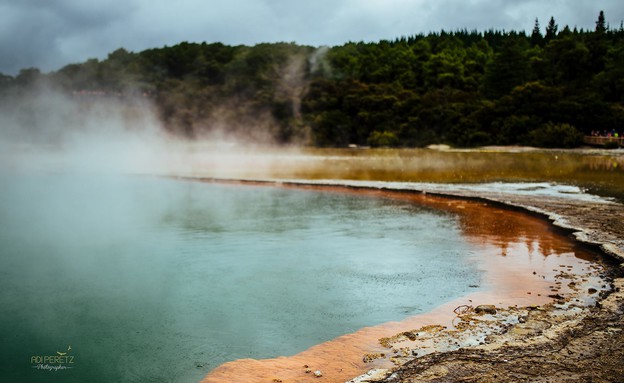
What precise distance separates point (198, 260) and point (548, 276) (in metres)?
5.32

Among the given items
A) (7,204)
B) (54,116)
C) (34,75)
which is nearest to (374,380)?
(7,204)

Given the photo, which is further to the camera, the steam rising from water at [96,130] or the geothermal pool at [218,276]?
the steam rising from water at [96,130]

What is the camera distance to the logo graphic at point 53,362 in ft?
16.6

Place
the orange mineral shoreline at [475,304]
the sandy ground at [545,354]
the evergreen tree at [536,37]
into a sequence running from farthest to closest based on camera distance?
the evergreen tree at [536,37]
the orange mineral shoreline at [475,304]
the sandy ground at [545,354]

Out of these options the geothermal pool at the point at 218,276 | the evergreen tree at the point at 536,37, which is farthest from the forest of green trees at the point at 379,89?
the geothermal pool at the point at 218,276

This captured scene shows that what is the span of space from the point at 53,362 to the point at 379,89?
54.3 m

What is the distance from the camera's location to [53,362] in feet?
17.0

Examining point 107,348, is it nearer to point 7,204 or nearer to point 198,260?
point 198,260

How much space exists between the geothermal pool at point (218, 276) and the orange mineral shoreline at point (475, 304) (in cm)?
9

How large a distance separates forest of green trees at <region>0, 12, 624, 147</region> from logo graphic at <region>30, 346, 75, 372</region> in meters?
38.8

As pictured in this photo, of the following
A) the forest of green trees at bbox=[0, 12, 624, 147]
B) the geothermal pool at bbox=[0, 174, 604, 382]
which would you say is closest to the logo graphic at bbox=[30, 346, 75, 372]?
the geothermal pool at bbox=[0, 174, 604, 382]

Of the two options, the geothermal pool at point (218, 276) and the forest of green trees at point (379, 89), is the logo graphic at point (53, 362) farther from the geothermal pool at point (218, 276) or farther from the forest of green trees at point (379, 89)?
the forest of green trees at point (379, 89)

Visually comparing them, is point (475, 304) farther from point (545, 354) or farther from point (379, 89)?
point (379, 89)

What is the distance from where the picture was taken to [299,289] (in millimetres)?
7355
